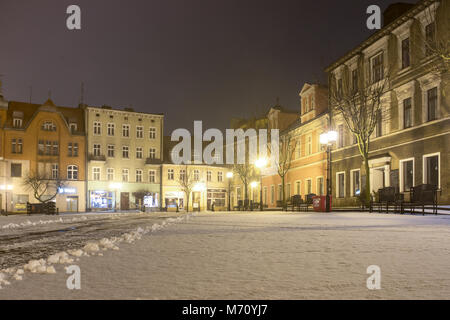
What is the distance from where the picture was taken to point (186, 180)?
6006 centimetres

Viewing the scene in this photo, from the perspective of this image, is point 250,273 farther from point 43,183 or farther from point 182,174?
point 182,174

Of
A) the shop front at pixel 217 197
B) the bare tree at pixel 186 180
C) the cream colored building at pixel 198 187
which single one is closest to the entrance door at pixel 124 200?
the cream colored building at pixel 198 187

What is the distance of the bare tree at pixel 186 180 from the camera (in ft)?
196

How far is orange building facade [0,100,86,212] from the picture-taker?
50.3 meters

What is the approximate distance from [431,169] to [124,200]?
42903mm

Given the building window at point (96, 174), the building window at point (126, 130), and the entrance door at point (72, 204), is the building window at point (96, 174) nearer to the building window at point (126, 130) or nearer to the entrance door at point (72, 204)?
the entrance door at point (72, 204)

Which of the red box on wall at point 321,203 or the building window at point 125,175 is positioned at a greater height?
the building window at point 125,175

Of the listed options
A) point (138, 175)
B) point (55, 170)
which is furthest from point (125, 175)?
point (55, 170)

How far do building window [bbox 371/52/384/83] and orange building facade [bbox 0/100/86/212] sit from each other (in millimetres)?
38543

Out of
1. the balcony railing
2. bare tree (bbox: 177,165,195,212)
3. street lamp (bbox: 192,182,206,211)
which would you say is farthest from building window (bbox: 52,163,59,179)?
street lamp (bbox: 192,182,206,211)

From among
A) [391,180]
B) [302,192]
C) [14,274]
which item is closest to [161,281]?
[14,274]

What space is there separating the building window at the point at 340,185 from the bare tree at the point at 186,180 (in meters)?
A: 28.9

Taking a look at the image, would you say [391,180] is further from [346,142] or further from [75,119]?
[75,119]

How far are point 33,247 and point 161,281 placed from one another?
→ 14.2ft
